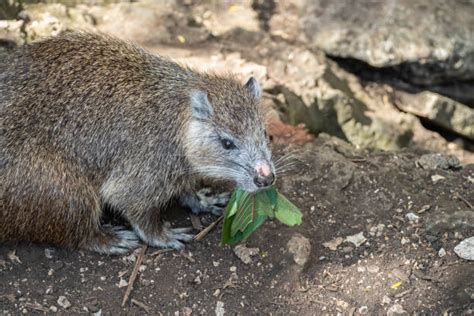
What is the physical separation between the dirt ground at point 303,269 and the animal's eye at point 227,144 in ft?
2.33

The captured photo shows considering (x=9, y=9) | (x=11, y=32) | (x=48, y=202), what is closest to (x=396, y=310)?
(x=48, y=202)

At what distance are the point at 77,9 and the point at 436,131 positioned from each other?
159 inches

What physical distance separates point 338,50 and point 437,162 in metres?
2.06

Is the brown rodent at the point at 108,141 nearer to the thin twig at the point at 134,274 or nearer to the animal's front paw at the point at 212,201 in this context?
the thin twig at the point at 134,274

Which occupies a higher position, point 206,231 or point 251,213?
point 251,213

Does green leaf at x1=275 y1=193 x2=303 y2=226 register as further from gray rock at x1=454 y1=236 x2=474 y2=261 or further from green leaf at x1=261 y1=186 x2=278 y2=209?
gray rock at x1=454 y1=236 x2=474 y2=261

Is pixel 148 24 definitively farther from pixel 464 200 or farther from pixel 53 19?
pixel 464 200

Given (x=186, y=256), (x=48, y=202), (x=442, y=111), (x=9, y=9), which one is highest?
(x=9, y=9)

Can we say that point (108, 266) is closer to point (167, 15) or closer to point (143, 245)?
point (143, 245)

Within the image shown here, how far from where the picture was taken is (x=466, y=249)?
4516 mm

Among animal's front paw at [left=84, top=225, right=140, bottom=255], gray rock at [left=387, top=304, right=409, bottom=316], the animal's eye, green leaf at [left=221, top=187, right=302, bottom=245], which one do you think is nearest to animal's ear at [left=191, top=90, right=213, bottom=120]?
the animal's eye

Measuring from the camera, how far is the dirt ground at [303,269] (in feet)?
14.4

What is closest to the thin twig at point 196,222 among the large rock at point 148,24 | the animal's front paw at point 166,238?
the animal's front paw at point 166,238

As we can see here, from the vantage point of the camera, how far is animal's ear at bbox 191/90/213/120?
4.56 metres
